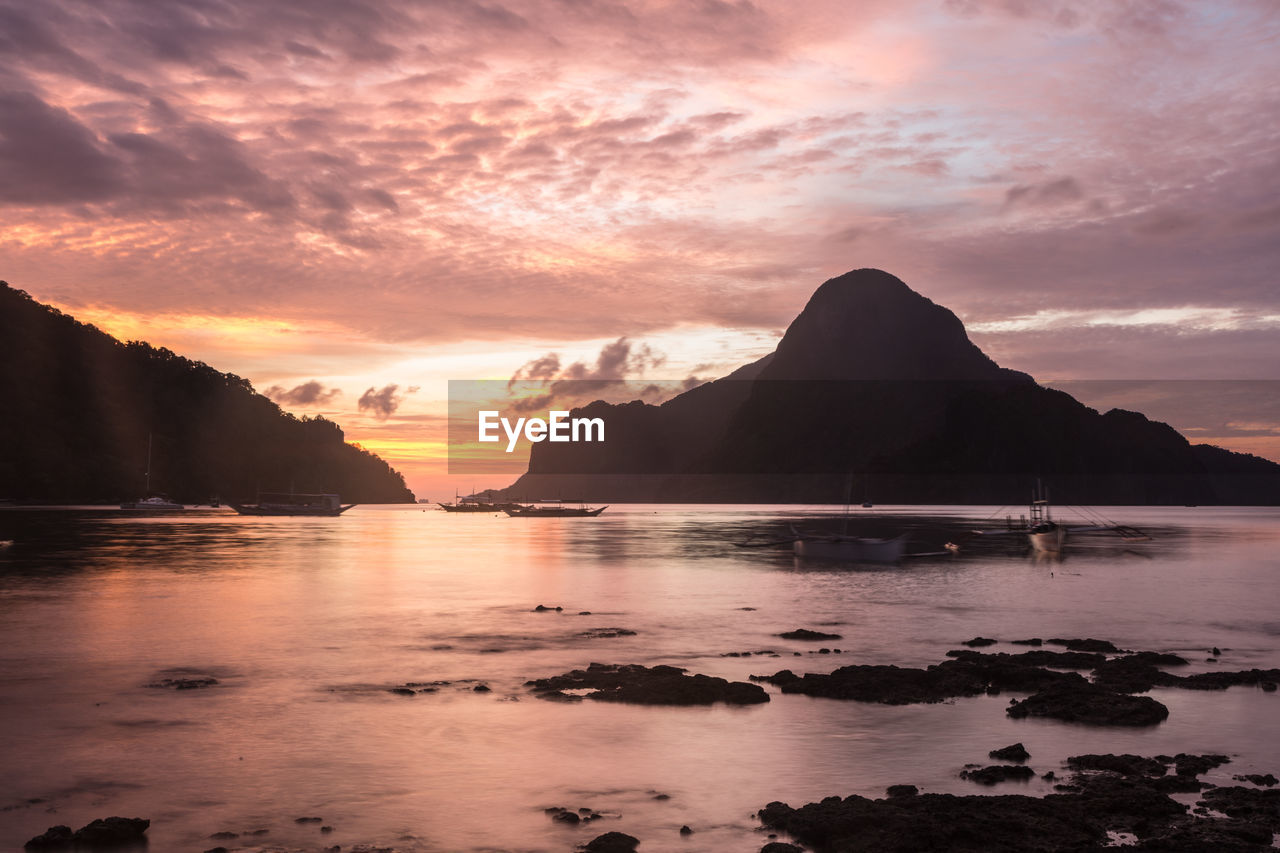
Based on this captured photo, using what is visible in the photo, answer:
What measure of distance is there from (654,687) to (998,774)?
8523 millimetres

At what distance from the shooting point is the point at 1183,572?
213 feet

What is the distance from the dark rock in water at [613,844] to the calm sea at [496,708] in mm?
329

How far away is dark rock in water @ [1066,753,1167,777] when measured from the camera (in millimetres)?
15391

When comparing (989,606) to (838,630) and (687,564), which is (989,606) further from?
(687,564)

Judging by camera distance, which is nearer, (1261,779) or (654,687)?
(1261,779)

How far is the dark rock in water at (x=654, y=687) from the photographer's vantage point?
69.8 feet

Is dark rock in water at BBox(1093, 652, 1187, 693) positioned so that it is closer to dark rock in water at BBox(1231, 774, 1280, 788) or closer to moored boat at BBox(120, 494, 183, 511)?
dark rock in water at BBox(1231, 774, 1280, 788)

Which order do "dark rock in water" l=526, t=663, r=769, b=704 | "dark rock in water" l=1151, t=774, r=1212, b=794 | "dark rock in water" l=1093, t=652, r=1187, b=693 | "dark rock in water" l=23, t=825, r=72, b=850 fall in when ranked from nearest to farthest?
"dark rock in water" l=23, t=825, r=72, b=850
"dark rock in water" l=1151, t=774, r=1212, b=794
"dark rock in water" l=526, t=663, r=769, b=704
"dark rock in water" l=1093, t=652, r=1187, b=693

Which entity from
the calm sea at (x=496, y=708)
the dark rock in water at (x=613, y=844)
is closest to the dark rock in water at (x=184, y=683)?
the calm sea at (x=496, y=708)

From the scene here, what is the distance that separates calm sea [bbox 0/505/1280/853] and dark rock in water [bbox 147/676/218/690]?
464 millimetres

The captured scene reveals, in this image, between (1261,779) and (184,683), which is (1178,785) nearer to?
(1261,779)

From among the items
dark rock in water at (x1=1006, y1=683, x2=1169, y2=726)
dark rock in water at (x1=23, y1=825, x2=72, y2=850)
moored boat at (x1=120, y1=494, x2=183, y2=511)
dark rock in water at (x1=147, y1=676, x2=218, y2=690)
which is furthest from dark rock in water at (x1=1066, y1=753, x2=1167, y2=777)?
moored boat at (x1=120, y1=494, x2=183, y2=511)

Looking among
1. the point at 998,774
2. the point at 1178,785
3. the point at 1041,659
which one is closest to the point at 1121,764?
the point at 1178,785

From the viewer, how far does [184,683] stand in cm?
2372
